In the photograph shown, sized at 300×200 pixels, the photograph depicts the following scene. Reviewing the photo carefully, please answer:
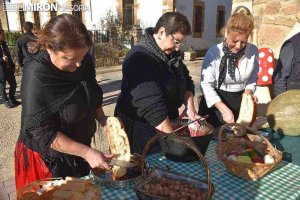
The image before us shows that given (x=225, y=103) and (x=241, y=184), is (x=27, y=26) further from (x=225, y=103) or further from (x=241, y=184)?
(x=241, y=184)

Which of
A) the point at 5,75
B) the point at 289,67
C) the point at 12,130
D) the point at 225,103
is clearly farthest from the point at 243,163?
the point at 5,75

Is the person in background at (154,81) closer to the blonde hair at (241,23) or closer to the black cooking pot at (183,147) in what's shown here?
the black cooking pot at (183,147)

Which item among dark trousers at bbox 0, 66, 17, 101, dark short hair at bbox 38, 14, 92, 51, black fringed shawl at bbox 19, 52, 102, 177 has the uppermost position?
dark short hair at bbox 38, 14, 92, 51

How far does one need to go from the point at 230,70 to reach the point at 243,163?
1068 millimetres

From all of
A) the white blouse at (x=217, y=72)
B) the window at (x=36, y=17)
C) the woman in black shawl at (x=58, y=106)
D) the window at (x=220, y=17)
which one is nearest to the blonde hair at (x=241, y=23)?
the white blouse at (x=217, y=72)

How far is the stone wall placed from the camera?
12.9 ft

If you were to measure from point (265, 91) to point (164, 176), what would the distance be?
9.22ft

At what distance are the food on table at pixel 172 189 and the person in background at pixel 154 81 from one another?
0.45 metres

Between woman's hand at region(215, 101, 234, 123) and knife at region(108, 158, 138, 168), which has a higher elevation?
woman's hand at region(215, 101, 234, 123)

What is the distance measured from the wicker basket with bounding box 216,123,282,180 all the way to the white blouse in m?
0.60

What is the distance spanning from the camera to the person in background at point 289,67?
104 inches

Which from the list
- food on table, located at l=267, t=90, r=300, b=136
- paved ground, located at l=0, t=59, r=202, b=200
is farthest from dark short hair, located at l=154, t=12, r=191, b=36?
food on table, located at l=267, t=90, r=300, b=136

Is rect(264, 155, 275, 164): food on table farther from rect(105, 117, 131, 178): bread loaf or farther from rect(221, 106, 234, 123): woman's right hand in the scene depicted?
rect(105, 117, 131, 178): bread loaf

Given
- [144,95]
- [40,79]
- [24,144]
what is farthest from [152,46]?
[24,144]
